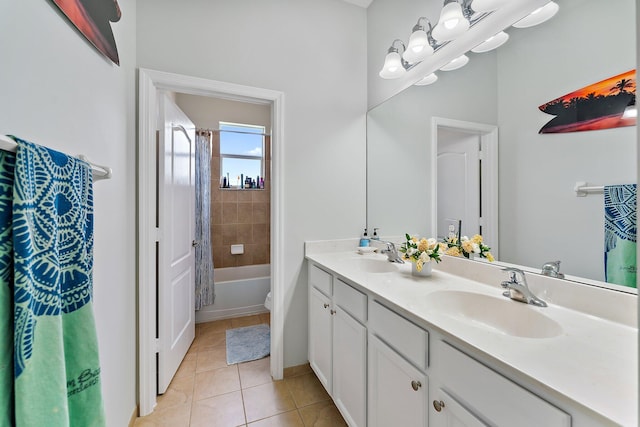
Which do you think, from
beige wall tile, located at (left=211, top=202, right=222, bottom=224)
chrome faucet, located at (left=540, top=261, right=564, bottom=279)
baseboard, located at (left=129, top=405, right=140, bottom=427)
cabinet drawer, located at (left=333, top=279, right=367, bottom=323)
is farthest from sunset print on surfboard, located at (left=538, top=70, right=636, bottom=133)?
beige wall tile, located at (left=211, top=202, right=222, bottom=224)

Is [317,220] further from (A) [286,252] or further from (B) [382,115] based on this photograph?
(B) [382,115]

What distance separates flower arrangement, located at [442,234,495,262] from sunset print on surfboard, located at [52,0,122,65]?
1.83 m

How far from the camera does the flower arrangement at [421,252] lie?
1356 mm

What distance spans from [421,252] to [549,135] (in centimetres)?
73

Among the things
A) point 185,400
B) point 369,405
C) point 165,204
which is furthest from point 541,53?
point 185,400

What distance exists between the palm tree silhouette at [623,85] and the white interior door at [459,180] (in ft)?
1.65

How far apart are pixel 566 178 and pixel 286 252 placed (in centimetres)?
156

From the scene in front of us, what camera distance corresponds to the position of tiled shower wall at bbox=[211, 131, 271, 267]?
3291 millimetres

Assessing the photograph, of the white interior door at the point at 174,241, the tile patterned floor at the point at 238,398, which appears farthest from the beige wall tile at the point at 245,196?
the tile patterned floor at the point at 238,398

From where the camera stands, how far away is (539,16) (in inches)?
42.4

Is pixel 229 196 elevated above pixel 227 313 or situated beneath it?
elevated above

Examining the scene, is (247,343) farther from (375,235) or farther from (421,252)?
(421,252)

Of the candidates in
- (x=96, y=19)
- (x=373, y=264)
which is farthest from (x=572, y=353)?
(x=96, y=19)

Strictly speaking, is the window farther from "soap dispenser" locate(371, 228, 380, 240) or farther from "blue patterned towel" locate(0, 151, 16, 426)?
"blue patterned towel" locate(0, 151, 16, 426)
